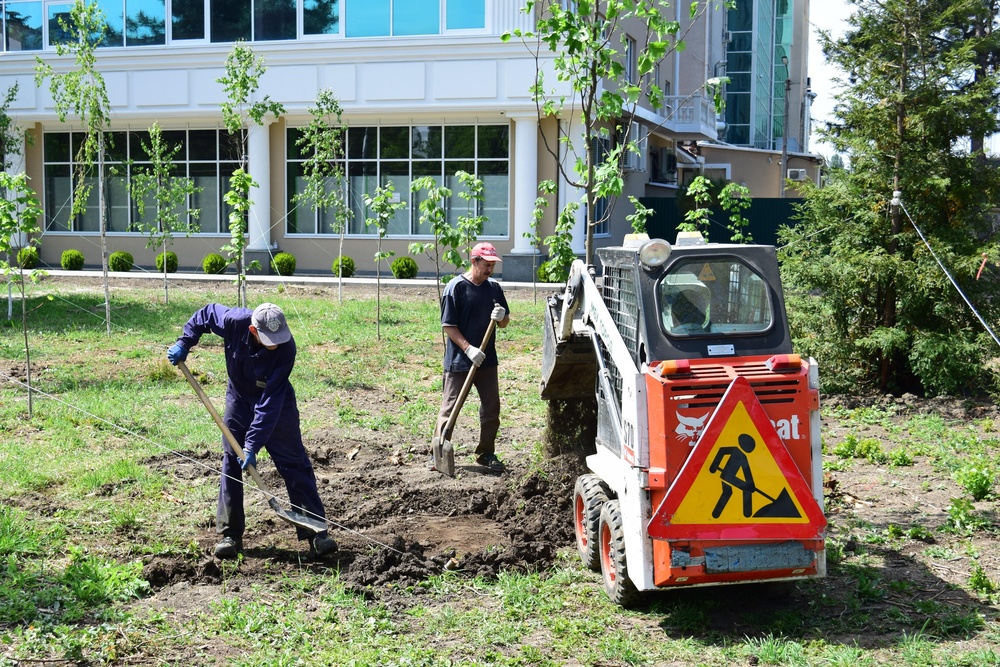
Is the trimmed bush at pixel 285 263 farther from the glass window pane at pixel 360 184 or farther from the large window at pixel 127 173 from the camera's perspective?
the large window at pixel 127 173

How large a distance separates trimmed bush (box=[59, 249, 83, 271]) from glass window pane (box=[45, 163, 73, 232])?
2049mm

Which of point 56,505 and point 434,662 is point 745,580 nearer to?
point 434,662

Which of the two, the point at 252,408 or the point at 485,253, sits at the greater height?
the point at 485,253

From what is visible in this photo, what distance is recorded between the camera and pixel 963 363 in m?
10.8

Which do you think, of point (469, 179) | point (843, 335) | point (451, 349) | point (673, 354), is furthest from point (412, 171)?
point (673, 354)

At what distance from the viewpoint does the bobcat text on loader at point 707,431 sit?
516 cm

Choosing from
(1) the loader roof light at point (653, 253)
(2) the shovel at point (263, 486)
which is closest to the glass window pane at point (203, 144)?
(2) the shovel at point (263, 486)

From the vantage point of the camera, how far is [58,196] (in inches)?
1165

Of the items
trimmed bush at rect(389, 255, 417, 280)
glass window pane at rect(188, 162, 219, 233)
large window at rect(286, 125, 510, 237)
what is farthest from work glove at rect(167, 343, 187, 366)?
glass window pane at rect(188, 162, 219, 233)

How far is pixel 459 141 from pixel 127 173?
32.4ft

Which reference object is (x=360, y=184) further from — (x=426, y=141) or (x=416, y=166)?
(x=426, y=141)

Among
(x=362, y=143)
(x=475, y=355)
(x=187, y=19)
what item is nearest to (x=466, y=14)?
(x=362, y=143)

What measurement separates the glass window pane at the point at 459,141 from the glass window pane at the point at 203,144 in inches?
263

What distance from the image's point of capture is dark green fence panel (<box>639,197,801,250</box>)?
35.2 m
